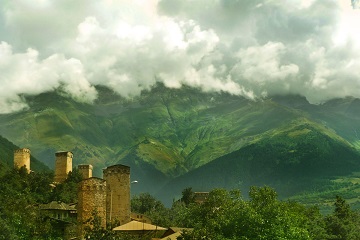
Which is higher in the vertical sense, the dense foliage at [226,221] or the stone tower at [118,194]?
the stone tower at [118,194]

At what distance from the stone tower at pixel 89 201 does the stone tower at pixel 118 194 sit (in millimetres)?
14568

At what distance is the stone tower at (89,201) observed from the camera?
202 ft

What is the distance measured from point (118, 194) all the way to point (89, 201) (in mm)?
16791

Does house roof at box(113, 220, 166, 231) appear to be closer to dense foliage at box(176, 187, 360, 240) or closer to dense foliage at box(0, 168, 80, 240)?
dense foliage at box(176, 187, 360, 240)

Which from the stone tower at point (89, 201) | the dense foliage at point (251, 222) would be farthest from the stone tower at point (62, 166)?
the stone tower at point (89, 201)

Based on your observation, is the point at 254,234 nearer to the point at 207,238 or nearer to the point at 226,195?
the point at 207,238

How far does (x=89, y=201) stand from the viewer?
203 feet

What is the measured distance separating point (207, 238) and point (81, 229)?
1504 centimetres

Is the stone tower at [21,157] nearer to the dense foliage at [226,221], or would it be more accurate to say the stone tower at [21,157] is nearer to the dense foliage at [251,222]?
the dense foliage at [226,221]

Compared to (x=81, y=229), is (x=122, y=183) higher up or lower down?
higher up

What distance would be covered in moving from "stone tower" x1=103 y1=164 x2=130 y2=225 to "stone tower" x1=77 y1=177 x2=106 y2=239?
14568 mm

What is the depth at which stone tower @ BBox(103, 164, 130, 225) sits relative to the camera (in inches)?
3083

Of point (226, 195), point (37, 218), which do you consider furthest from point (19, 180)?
point (226, 195)

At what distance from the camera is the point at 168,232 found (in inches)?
3132
